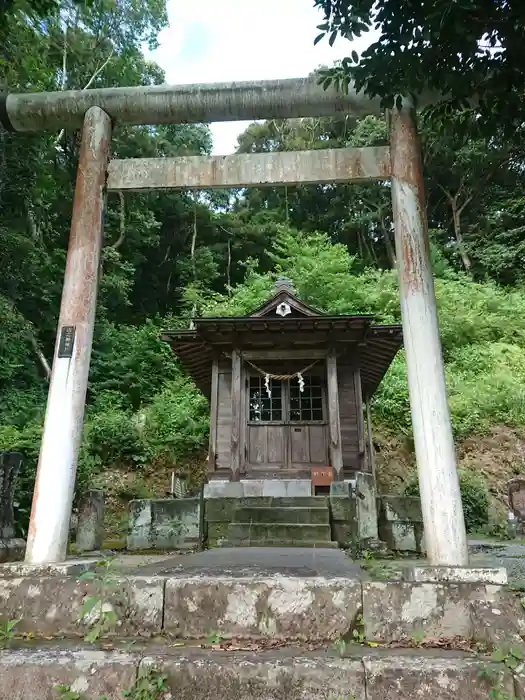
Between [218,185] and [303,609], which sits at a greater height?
[218,185]

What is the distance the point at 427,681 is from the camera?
2.42 meters

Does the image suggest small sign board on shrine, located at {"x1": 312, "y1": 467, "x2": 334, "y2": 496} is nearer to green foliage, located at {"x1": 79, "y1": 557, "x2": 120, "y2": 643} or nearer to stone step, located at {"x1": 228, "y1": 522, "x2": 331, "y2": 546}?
stone step, located at {"x1": 228, "y1": 522, "x2": 331, "y2": 546}

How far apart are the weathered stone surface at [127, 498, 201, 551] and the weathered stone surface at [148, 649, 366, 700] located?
20.4 feet

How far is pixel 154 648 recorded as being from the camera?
279 centimetres

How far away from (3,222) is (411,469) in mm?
14380

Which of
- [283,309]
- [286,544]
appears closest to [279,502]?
[286,544]

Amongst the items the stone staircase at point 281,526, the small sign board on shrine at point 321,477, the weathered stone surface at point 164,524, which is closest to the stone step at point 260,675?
the stone staircase at point 281,526

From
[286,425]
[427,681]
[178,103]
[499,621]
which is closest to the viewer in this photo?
[427,681]

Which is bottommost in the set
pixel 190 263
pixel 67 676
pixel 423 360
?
pixel 67 676

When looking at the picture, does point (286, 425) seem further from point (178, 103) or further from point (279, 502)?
point (178, 103)

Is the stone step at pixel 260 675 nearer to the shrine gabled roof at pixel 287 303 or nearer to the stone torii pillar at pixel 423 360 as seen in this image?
the stone torii pillar at pixel 423 360

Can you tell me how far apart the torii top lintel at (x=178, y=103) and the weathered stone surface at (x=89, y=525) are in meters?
5.59

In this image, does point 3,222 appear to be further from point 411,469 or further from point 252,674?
point 411,469

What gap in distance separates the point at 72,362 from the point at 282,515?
512cm
